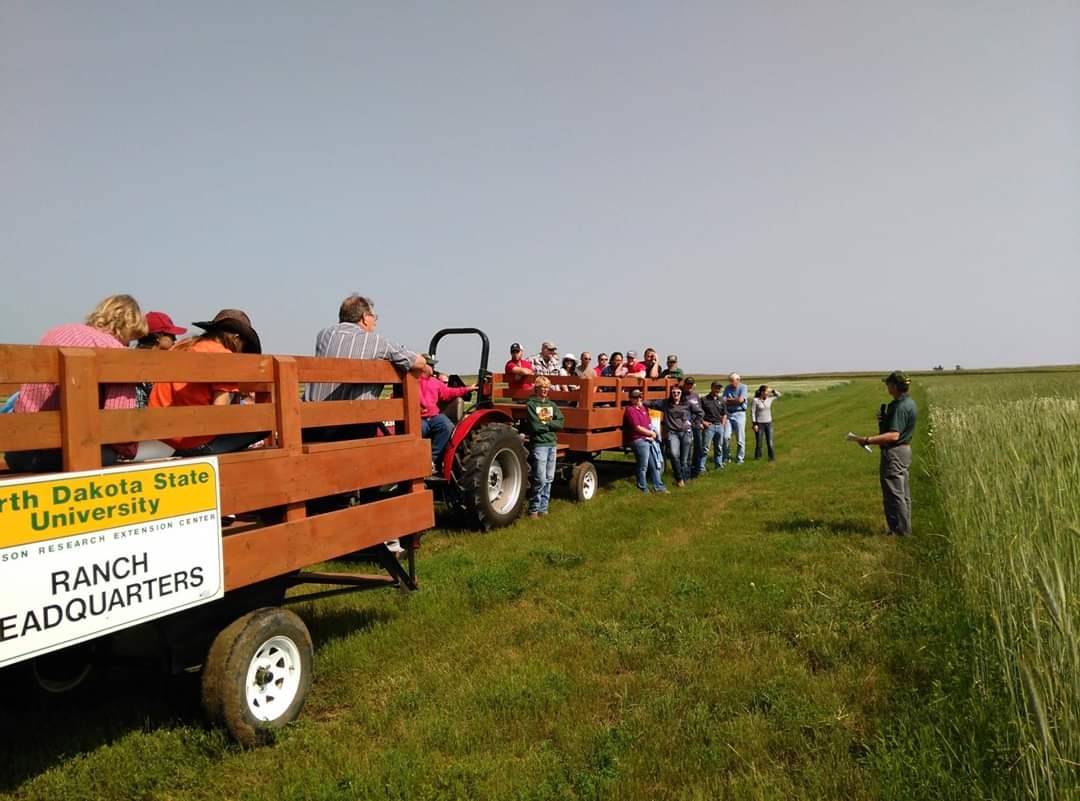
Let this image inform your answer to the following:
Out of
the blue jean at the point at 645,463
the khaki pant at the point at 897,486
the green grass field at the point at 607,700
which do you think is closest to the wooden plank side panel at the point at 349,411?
the green grass field at the point at 607,700

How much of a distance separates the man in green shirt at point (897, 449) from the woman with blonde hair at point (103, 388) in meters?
6.89

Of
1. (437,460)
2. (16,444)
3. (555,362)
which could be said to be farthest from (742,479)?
(16,444)

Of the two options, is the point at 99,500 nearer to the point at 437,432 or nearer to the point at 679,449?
the point at 437,432

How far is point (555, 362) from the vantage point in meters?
12.2

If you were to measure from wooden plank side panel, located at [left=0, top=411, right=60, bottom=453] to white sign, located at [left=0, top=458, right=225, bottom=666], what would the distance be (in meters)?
0.16

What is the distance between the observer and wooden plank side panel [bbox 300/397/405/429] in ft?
13.8

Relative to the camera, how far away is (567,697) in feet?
13.6

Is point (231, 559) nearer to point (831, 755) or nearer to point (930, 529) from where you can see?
point (831, 755)

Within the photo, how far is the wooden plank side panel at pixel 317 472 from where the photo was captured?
11.9ft

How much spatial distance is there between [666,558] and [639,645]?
92.8 inches

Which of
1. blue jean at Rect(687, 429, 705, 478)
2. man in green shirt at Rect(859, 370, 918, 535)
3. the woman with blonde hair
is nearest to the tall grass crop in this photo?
man in green shirt at Rect(859, 370, 918, 535)

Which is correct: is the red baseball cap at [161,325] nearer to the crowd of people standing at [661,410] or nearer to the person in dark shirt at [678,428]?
the crowd of people standing at [661,410]

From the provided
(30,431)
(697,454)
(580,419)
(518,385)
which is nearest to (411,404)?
(30,431)

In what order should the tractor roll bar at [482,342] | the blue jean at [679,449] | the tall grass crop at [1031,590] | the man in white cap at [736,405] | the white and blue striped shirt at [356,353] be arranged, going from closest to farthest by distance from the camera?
the tall grass crop at [1031,590] → the white and blue striped shirt at [356,353] → the tractor roll bar at [482,342] → the blue jean at [679,449] → the man in white cap at [736,405]
